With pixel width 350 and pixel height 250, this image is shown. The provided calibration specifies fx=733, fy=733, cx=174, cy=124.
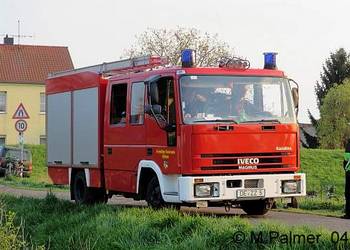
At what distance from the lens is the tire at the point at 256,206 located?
15.2 m

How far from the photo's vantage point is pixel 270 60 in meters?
15.0

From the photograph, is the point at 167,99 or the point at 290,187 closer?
the point at 167,99

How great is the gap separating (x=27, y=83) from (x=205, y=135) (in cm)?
5178

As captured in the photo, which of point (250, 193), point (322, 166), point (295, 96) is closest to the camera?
point (250, 193)

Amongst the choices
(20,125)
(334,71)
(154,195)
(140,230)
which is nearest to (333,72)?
(334,71)

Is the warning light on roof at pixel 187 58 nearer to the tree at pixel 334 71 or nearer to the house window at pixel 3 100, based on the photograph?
the house window at pixel 3 100

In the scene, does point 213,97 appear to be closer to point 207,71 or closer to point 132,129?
point 207,71

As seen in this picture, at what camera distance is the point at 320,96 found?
268 feet

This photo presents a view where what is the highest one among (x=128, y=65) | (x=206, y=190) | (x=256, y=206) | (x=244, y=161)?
(x=128, y=65)

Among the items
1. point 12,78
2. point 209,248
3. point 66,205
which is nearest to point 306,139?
point 12,78

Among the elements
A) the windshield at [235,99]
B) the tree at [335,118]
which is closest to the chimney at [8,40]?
the tree at [335,118]

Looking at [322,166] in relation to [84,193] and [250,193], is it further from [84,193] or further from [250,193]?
[250,193]

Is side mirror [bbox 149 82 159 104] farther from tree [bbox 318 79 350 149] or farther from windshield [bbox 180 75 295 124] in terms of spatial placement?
tree [bbox 318 79 350 149]

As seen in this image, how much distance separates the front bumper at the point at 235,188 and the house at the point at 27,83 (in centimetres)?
4887
